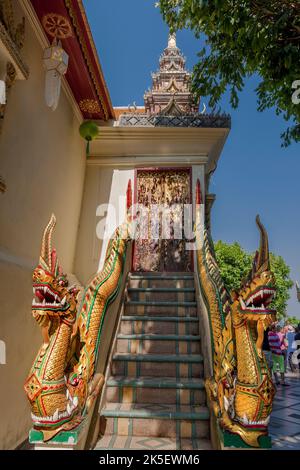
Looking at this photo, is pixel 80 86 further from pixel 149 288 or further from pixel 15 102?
pixel 149 288

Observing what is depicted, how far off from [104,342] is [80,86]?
14.0ft

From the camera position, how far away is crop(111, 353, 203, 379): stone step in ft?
10.5

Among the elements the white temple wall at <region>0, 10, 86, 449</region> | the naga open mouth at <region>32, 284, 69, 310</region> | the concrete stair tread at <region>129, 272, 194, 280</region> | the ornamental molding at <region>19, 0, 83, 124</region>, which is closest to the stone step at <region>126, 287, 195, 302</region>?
the concrete stair tread at <region>129, 272, 194, 280</region>

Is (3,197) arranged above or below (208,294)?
above

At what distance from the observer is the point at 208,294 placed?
321 centimetres

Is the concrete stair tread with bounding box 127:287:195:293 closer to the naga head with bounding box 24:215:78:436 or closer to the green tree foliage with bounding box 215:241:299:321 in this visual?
the naga head with bounding box 24:215:78:436

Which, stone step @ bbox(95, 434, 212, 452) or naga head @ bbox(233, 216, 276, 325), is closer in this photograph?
naga head @ bbox(233, 216, 276, 325)

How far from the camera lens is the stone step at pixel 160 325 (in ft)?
12.5

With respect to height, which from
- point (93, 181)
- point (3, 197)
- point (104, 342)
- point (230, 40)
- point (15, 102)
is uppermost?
point (230, 40)

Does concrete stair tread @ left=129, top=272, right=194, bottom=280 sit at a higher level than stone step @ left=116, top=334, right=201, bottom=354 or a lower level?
higher

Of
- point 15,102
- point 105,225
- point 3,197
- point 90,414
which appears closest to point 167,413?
point 90,414

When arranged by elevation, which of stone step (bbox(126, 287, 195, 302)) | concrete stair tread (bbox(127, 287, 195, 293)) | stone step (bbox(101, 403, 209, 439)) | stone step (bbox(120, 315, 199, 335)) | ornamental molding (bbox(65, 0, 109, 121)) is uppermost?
ornamental molding (bbox(65, 0, 109, 121))

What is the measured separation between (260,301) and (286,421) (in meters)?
2.70

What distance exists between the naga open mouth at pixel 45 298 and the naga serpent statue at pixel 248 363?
4.09ft
